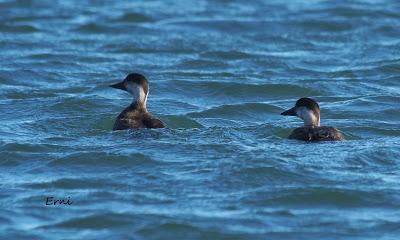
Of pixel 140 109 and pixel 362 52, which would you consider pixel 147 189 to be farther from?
pixel 362 52

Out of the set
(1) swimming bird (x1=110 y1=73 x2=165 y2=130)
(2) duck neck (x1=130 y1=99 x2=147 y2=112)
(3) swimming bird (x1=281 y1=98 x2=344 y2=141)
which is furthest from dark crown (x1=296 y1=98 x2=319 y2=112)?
(2) duck neck (x1=130 y1=99 x2=147 y2=112)

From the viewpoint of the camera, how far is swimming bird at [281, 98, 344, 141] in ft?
45.6

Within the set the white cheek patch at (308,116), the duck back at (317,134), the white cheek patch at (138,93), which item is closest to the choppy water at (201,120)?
the duck back at (317,134)

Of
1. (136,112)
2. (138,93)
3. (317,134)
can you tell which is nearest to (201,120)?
(138,93)

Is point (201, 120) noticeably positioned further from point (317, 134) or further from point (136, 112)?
point (317, 134)

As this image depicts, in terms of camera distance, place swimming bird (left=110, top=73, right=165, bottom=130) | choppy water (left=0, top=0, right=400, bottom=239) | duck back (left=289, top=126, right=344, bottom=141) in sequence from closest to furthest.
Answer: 1. choppy water (left=0, top=0, right=400, bottom=239)
2. duck back (left=289, top=126, right=344, bottom=141)
3. swimming bird (left=110, top=73, right=165, bottom=130)

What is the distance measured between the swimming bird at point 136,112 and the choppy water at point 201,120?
0.58ft

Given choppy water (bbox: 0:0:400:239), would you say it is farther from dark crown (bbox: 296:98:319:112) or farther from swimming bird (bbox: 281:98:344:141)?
dark crown (bbox: 296:98:319:112)

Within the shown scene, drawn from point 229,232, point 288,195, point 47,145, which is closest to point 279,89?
point 47,145

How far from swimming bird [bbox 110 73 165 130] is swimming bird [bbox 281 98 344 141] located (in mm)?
1693

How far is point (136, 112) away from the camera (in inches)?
587

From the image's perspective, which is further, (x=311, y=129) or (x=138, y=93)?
(x=138, y=93)

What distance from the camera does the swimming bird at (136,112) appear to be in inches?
569

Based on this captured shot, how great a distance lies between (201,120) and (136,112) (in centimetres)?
163
